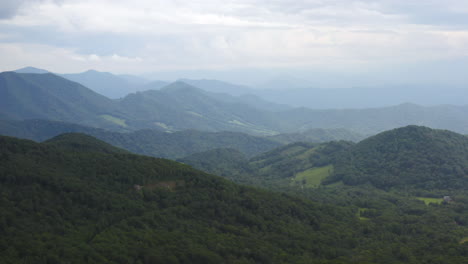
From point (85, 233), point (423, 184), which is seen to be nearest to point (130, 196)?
point (85, 233)

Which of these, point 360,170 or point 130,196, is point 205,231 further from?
point 360,170

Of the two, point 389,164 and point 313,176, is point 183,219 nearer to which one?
point 389,164

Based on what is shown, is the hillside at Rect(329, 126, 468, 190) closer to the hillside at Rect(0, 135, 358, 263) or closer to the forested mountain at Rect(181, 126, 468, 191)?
the forested mountain at Rect(181, 126, 468, 191)

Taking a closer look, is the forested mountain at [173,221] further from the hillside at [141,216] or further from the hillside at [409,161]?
the hillside at [409,161]

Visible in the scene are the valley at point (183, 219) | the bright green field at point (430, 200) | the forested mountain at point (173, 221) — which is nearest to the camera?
the forested mountain at point (173, 221)

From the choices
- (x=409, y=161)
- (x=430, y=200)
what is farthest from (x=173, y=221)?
(x=409, y=161)

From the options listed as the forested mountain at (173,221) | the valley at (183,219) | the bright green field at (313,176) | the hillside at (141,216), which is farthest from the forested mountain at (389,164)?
the hillside at (141,216)

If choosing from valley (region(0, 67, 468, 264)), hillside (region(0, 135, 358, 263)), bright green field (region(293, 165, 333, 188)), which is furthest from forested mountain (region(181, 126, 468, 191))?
hillside (region(0, 135, 358, 263))
